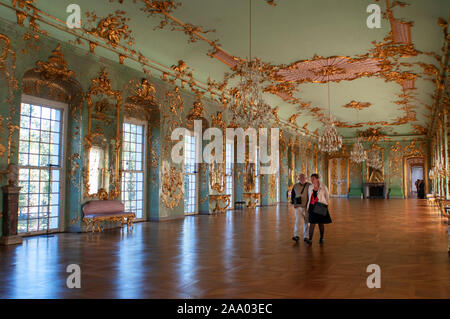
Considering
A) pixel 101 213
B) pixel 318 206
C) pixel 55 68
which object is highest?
pixel 55 68

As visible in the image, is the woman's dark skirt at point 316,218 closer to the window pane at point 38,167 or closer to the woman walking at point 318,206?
the woman walking at point 318,206

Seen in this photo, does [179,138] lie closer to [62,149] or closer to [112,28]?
[62,149]

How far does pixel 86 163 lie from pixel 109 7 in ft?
11.4

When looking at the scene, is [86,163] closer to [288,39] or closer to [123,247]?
[123,247]

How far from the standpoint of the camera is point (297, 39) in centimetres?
935

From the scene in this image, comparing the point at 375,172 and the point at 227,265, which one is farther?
the point at 375,172

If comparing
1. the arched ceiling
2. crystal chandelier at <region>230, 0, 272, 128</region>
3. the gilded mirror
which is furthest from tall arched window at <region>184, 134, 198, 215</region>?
the gilded mirror

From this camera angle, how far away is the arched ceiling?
7598mm

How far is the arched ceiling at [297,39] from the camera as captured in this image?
7598 mm

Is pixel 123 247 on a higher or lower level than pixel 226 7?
lower

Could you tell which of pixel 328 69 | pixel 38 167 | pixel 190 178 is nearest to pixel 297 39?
pixel 328 69

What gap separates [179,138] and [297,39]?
4685mm

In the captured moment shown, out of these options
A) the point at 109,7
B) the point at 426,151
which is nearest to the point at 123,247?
the point at 109,7

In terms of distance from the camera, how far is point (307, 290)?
11.9 ft
